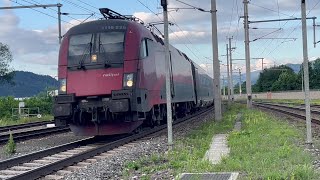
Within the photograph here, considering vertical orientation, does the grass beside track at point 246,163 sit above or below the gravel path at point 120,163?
above

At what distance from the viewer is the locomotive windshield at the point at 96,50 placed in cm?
1619

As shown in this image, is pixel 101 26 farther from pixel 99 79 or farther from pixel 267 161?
pixel 267 161

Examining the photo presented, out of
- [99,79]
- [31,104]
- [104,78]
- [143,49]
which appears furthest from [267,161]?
[31,104]

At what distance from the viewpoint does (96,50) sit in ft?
53.7

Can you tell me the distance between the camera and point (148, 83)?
55.8ft

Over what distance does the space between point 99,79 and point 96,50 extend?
3.18ft

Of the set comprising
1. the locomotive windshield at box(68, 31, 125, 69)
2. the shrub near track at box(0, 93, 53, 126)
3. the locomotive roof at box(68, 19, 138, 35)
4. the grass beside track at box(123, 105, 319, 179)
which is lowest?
the grass beside track at box(123, 105, 319, 179)

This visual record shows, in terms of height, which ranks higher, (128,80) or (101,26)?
(101,26)

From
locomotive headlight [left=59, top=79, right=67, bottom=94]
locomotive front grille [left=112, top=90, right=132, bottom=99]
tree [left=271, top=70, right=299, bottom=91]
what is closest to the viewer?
locomotive front grille [left=112, top=90, right=132, bottom=99]

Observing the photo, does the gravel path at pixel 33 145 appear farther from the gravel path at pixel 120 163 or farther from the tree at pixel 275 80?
the tree at pixel 275 80

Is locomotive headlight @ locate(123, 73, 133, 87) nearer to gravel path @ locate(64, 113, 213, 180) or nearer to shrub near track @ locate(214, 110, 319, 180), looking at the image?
gravel path @ locate(64, 113, 213, 180)

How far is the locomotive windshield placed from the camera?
16188mm

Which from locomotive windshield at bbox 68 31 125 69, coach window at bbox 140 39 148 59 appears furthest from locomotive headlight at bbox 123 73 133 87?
coach window at bbox 140 39 148 59

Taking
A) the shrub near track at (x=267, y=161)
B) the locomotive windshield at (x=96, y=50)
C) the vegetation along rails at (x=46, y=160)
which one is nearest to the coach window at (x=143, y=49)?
the locomotive windshield at (x=96, y=50)
